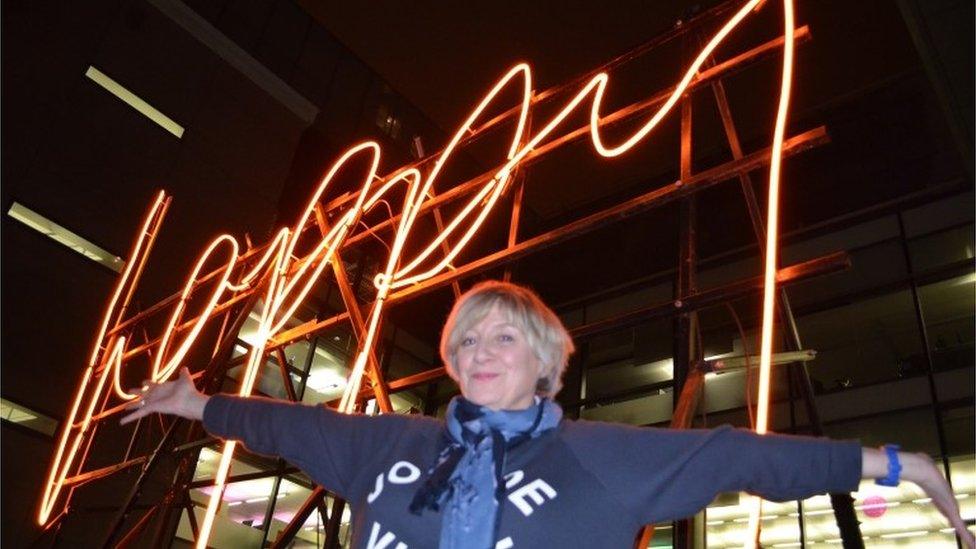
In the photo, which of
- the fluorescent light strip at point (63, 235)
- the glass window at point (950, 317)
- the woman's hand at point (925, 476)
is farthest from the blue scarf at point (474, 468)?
the glass window at point (950, 317)

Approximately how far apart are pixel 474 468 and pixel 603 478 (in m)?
0.26

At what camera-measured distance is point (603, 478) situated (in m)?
1.34

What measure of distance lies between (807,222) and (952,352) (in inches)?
103

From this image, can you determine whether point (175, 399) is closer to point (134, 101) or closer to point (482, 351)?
point (482, 351)

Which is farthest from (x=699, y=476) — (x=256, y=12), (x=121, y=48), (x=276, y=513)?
(x=276, y=513)

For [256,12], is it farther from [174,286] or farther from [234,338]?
[234,338]

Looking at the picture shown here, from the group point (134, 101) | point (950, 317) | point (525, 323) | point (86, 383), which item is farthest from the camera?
point (950, 317)

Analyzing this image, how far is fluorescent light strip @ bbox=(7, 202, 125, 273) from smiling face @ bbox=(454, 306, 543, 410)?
23.8 feet

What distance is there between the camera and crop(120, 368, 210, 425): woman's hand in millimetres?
1868

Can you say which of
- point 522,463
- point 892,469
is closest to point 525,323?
point 522,463

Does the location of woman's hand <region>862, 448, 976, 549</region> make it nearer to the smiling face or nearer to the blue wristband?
the blue wristband

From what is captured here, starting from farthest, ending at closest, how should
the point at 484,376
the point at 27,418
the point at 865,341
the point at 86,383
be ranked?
1. the point at 865,341
2. the point at 27,418
3. the point at 86,383
4. the point at 484,376

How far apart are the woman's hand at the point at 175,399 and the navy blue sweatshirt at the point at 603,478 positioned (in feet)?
Answer: 1.93

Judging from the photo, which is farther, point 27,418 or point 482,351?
point 27,418
